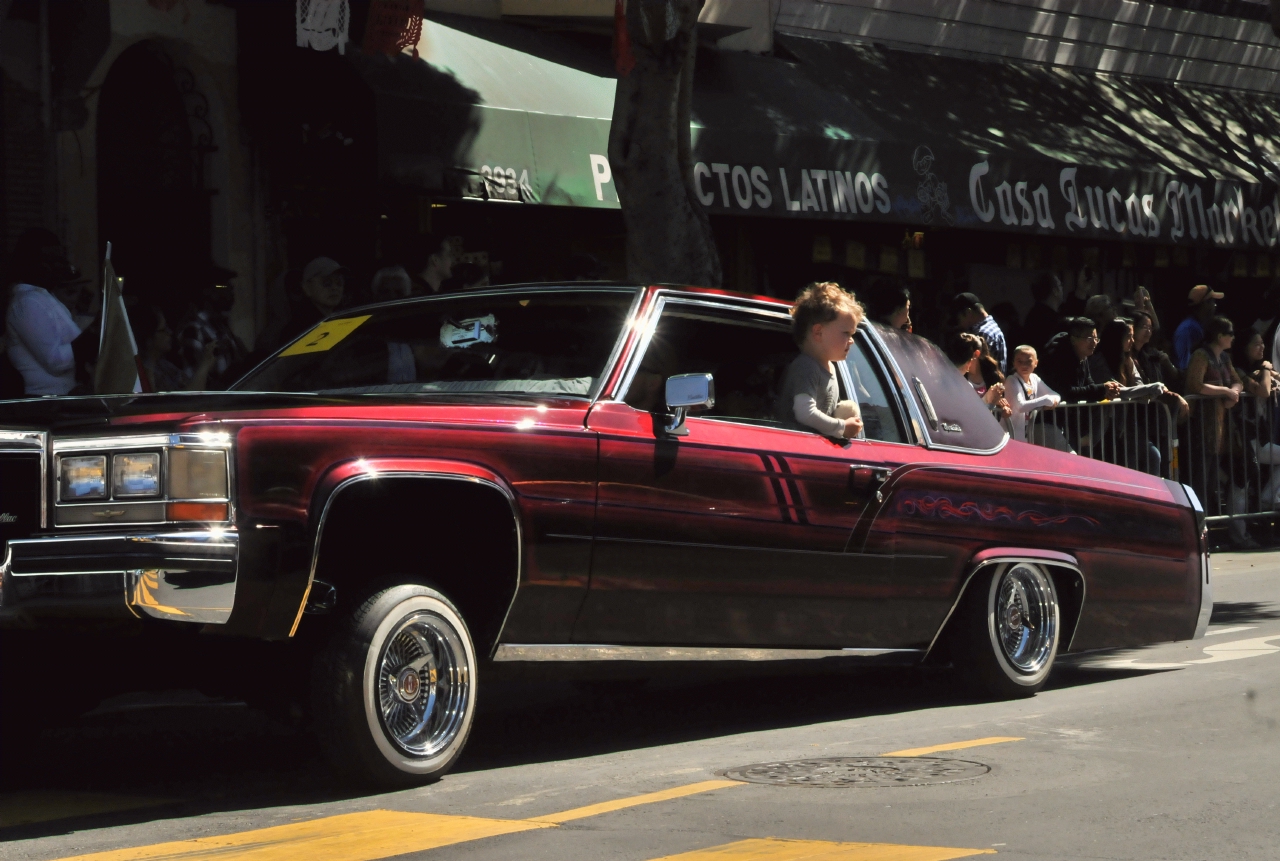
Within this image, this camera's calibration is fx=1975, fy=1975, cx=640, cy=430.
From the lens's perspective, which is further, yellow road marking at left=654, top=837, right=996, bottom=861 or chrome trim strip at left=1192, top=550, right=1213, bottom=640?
chrome trim strip at left=1192, top=550, right=1213, bottom=640

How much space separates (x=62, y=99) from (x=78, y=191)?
0.66 metres

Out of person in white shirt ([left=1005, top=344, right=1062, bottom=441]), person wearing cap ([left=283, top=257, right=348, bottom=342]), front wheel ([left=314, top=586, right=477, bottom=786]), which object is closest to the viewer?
front wheel ([left=314, top=586, right=477, bottom=786])

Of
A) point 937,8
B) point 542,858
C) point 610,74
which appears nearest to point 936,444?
point 542,858

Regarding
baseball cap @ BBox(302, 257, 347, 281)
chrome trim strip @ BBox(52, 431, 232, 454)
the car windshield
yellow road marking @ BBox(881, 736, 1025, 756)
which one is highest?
baseball cap @ BBox(302, 257, 347, 281)

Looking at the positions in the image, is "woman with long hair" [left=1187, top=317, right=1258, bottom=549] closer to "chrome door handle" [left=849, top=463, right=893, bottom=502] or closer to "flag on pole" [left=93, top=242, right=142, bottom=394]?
"chrome door handle" [left=849, top=463, right=893, bottom=502]

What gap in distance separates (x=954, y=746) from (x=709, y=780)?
1113 mm

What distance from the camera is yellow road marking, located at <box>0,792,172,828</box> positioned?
597 cm

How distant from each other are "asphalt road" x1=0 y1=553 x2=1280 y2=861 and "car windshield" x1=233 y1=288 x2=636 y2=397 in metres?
1.10

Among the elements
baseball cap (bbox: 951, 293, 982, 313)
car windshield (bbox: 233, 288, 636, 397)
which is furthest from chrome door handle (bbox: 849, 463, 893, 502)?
baseball cap (bbox: 951, 293, 982, 313)

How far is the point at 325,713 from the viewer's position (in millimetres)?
5930

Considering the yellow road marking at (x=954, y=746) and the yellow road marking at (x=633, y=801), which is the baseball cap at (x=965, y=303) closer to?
the yellow road marking at (x=954, y=746)

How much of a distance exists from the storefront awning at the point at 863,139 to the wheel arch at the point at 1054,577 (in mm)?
7162

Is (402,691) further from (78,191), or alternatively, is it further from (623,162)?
(78,191)

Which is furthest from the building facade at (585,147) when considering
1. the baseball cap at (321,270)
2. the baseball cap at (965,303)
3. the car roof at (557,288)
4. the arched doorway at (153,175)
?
the car roof at (557,288)
